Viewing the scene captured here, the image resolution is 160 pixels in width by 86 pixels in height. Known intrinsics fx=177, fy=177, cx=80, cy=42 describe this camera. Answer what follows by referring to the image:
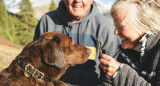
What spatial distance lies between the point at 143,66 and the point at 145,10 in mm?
940

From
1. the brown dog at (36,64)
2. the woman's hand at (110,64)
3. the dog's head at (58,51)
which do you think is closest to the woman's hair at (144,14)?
the woman's hand at (110,64)

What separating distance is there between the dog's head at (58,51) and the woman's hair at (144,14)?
121cm

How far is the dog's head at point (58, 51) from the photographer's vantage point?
280 centimetres

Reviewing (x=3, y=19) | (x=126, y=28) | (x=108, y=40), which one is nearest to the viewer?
(x=126, y=28)

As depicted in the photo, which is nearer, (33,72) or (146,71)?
(33,72)

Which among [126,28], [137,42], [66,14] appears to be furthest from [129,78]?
[66,14]

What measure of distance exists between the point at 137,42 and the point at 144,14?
518 mm

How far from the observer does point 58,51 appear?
2.88 metres

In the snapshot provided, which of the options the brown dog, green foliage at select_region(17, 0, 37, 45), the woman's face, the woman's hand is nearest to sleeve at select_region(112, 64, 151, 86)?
the woman's hand

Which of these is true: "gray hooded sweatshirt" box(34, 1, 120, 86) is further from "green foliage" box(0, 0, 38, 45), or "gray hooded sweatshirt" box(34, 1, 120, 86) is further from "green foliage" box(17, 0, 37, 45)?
"green foliage" box(17, 0, 37, 45)

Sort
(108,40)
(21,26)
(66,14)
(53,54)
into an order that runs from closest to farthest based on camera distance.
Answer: (53,54) < (108,40) < (66,14) < (21,26)

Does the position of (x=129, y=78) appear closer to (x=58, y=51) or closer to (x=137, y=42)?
(x=137, y=42)

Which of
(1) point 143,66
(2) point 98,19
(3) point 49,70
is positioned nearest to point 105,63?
(1) point 143,66

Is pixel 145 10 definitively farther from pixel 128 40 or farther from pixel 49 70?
pixel 49 70
